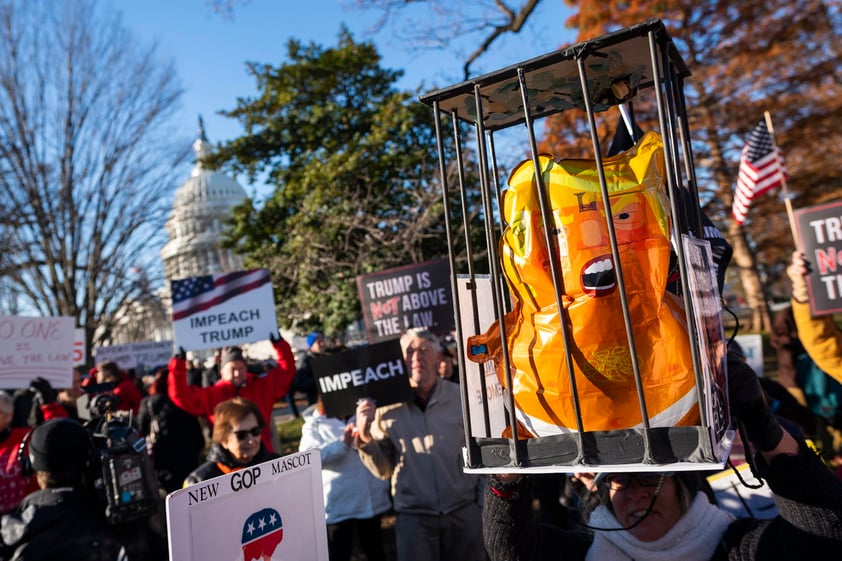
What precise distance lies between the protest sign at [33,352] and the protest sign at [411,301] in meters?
3.36

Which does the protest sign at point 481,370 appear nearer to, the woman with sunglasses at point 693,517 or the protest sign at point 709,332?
the woman with sunglasses at point 693,517

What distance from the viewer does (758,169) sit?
27.2ft

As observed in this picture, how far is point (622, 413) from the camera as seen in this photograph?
168cm

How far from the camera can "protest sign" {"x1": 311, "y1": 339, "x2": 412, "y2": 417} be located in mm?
4258

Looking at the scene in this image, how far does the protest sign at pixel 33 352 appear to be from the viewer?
699 centimetres

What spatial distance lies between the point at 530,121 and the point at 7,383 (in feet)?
23.0

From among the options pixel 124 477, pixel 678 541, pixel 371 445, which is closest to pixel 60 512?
pixel 124 477

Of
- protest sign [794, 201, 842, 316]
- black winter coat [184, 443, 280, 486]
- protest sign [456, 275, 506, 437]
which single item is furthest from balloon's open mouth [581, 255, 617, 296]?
protest sign [794, 201, 842, 316]

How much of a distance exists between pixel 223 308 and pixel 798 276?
15.6 feet

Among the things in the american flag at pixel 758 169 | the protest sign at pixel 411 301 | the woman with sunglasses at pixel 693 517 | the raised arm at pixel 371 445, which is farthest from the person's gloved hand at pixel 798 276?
the american flag at pixel 758 169

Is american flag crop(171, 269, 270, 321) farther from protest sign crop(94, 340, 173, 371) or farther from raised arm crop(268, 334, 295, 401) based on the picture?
protest sign crop(94, 340, 173, 371)

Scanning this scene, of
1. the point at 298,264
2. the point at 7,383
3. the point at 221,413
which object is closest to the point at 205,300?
the point at 7,383

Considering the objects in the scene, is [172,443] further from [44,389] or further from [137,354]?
[137,354]

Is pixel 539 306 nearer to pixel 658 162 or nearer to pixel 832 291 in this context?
pixel 658 162
